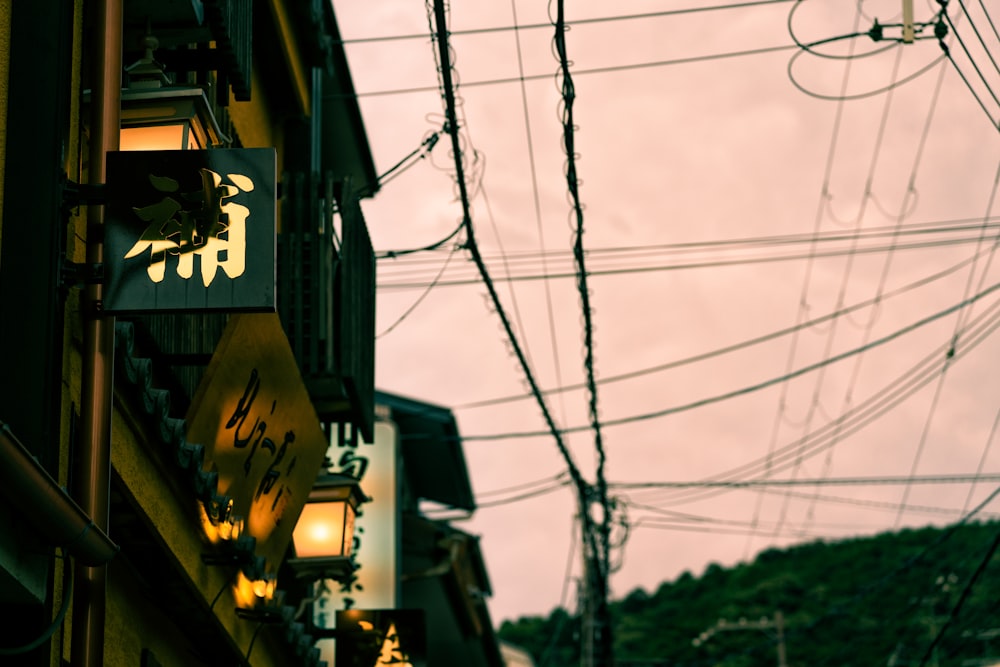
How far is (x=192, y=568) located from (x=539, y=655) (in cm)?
4766

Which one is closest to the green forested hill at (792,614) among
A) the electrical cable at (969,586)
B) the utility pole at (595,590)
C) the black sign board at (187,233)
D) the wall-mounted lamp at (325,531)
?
Answer: the utility pole at (595,590)

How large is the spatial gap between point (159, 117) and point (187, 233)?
145 cm

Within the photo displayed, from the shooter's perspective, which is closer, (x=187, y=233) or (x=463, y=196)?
(x=187, y=233)

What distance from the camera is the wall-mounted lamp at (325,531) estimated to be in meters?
13.6

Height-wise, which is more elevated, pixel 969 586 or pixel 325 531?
pixel 325 531

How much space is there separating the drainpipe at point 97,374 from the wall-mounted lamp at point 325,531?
20.2 ft

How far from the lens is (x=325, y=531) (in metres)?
13.7

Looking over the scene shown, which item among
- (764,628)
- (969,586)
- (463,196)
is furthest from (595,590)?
(764,628)

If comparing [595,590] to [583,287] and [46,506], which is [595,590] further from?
[46,506]

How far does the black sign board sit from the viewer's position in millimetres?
7289

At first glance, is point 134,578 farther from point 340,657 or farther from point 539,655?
point 539,655

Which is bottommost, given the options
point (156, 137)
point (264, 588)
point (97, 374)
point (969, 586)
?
point (264, 588)

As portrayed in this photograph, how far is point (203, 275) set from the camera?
7.45 meters

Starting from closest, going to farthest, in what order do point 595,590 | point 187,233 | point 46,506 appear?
1. point 46,506
2. point 187,233
3. point 595,590
